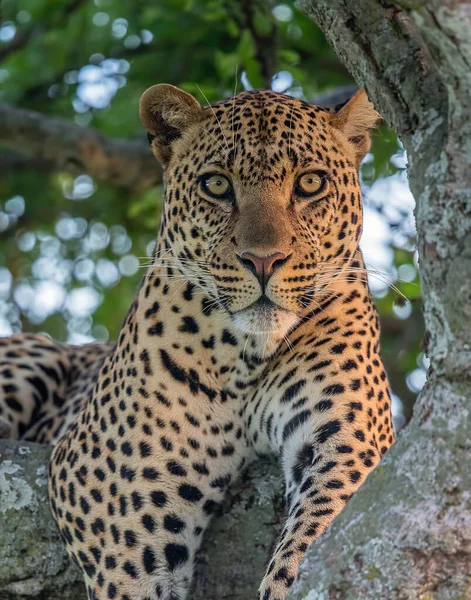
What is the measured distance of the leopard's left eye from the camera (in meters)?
5.20

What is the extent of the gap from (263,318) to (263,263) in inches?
11.0

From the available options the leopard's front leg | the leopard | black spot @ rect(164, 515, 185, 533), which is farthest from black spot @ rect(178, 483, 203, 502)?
the leopard's front leg

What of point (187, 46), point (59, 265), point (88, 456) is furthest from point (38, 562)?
point (59, 265)

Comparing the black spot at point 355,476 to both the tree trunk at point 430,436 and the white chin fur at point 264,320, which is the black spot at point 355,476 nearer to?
the white chin fur at point 264,320

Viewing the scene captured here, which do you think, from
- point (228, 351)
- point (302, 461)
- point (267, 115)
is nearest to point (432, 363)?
point (302, 461)

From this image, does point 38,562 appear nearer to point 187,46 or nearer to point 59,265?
point 187,46

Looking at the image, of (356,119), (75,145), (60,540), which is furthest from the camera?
(75,145)

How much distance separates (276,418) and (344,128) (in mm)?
1518

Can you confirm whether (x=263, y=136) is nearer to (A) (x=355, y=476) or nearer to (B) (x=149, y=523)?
(A) (x=355, y=476)

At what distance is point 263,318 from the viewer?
16.2 feet

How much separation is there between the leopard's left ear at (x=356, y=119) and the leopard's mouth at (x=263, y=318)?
1.11 m

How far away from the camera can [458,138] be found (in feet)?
10.0

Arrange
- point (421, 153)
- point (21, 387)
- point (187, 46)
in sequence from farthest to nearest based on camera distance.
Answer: point (187, 46) < point (21, 387) < point (421, 153)

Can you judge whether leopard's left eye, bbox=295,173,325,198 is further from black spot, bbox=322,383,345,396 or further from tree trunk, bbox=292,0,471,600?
tree trunk, bbox=292,0,471,600
